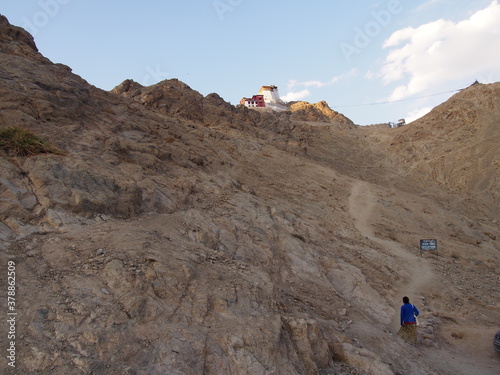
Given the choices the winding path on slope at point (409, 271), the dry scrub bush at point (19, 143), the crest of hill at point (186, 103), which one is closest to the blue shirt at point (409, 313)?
the winding path on slope at point (409, 271)

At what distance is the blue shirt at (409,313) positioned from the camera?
8.25 meters

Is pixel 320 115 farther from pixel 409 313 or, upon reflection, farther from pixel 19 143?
pixel 19 143

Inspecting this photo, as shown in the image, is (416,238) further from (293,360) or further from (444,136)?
(444,136)

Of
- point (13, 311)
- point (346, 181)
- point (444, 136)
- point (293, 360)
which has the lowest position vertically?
point (293, 360)

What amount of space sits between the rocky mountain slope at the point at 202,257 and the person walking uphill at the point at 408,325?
0.32 metres

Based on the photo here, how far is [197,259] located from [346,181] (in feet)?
62.9

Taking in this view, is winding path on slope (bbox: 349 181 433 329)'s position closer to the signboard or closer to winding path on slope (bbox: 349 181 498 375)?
winding path on slope (bbox: 349 181 498 375)

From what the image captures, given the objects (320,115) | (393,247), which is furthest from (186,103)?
(320,115)

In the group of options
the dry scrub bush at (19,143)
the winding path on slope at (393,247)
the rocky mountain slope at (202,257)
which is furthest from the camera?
the winding path on slope at (393,247)

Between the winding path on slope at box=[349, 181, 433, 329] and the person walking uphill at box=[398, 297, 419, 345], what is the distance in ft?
2.31

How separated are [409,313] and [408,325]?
0.35m

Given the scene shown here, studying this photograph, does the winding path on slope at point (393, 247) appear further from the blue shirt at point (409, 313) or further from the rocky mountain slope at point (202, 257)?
the blue shirt at point (409, 313)

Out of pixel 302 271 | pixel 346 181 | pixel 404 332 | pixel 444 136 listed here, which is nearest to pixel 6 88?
pixel 302 271

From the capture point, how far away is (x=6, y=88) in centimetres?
1097
